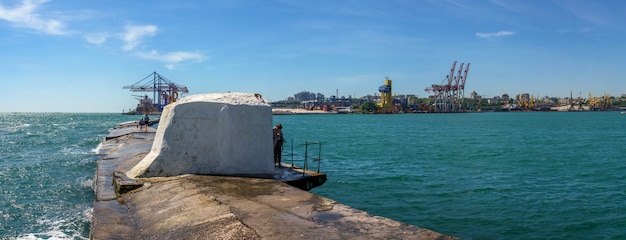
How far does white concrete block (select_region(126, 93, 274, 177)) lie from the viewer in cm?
1015

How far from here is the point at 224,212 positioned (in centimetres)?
704

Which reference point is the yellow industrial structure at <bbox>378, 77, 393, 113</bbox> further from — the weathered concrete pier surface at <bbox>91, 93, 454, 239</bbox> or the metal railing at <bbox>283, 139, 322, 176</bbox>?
the weathered concrete pier surface at <bbox>91, 93, 454, 239</bbox>

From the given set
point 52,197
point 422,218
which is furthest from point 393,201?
point 52,197

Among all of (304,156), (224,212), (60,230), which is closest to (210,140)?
(60,230)

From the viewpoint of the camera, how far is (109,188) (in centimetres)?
1039

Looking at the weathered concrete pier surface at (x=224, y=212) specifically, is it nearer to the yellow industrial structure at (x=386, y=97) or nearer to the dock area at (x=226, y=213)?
the dock area at (x=226, y=213)

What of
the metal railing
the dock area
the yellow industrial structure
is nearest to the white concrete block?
the dock area

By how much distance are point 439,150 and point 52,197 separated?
22.8 m

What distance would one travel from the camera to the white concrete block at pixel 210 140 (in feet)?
33.3

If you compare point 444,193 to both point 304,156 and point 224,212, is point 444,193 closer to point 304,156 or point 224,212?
point 224,212

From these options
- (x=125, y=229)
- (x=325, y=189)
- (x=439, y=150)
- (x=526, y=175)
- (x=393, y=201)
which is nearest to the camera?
(x=125, y=229)

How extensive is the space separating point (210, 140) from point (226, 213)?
11.6 feet

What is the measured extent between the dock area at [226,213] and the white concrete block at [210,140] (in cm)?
32

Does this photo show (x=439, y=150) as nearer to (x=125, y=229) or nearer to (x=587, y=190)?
(x=587, y=190)
